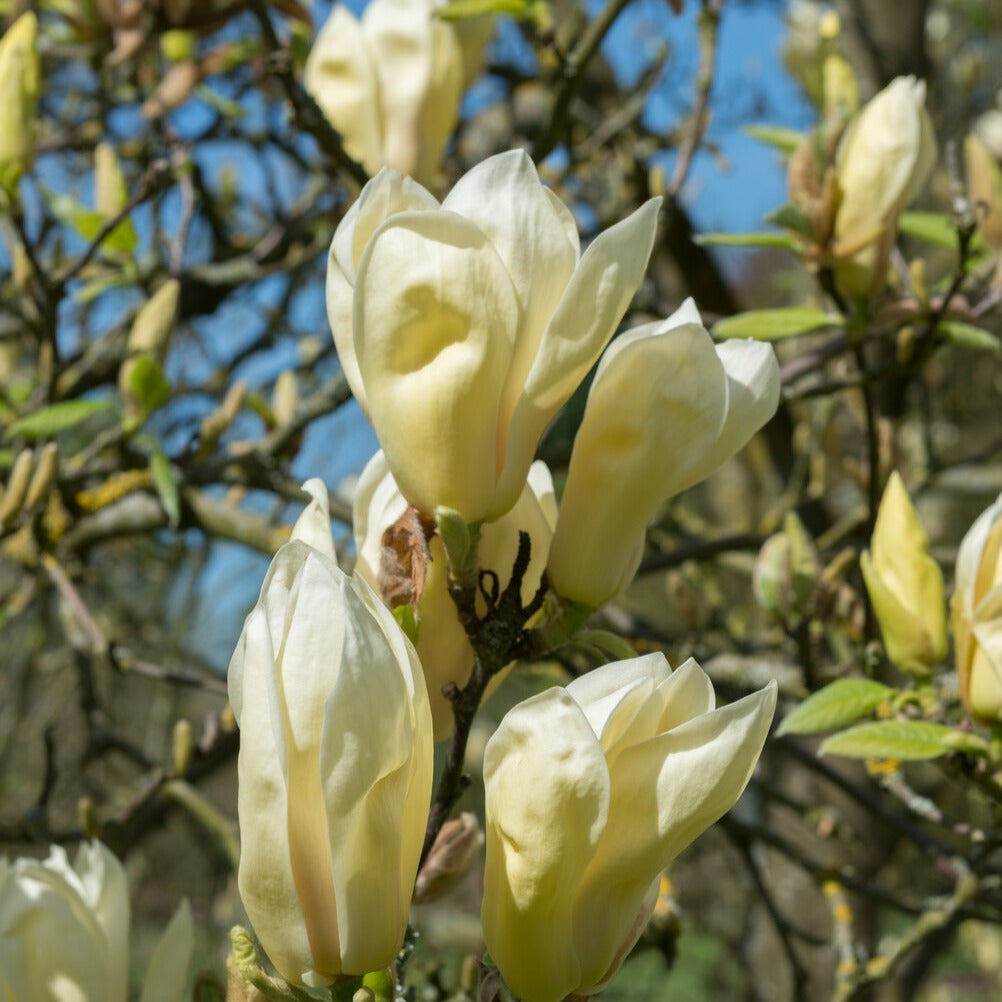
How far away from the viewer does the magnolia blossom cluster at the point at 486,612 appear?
1.50 feet

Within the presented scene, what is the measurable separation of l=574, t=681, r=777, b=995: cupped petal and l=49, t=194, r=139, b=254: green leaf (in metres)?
1.11

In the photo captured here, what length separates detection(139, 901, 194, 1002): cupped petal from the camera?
65 centimetres

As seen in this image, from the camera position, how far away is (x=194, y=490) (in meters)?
1.52

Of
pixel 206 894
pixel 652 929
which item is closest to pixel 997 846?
pixel 652 929

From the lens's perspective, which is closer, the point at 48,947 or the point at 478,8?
the point at 48,947

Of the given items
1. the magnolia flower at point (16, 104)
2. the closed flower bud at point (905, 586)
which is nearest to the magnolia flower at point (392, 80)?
the magnolia flower at point (16, 104)

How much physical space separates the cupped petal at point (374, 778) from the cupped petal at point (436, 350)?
3.5 inches

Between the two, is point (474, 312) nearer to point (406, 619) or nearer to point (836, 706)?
point (406, 619)

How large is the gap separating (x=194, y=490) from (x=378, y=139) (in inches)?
20.0

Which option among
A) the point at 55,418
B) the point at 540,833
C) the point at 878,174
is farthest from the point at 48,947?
the point at 878,174

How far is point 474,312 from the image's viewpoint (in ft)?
1.67

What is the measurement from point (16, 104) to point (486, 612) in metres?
0.91

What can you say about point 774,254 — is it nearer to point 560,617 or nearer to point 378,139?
point 378,139

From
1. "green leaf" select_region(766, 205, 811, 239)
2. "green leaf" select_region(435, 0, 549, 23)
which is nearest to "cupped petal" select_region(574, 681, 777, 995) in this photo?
"green leaf" select_region(766, 205, 811, 239)
